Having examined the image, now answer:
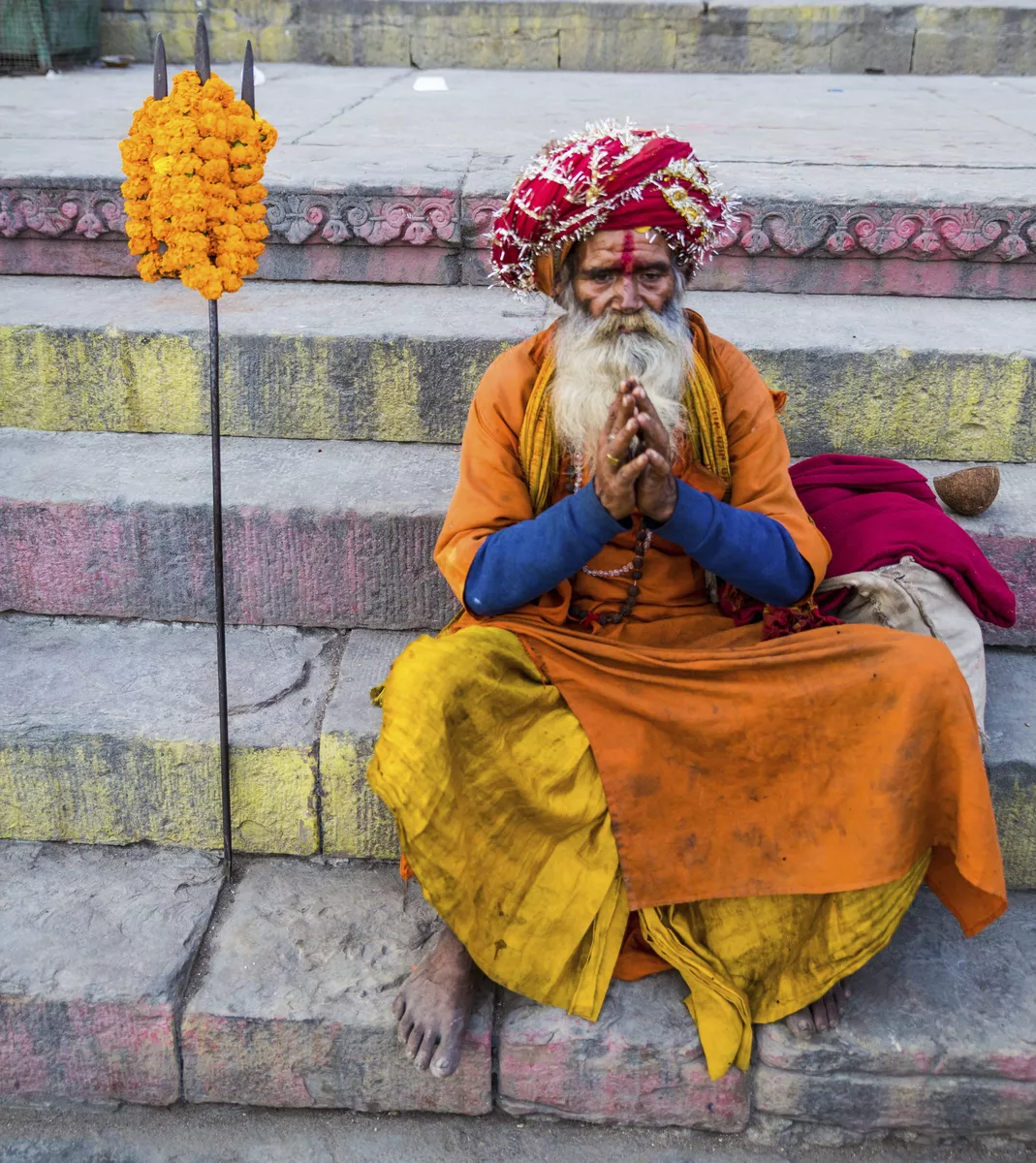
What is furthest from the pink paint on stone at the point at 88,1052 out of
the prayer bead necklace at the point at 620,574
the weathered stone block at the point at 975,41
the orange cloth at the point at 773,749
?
the weathered stone block at the point at 975,41

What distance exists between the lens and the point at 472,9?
23.1ft

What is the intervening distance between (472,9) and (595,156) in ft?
18.6

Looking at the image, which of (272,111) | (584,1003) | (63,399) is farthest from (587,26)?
(584,1003)

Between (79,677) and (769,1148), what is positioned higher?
(79,677)

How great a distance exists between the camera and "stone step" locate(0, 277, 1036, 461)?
3.05 m

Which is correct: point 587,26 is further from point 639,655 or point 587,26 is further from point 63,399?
point 639,655

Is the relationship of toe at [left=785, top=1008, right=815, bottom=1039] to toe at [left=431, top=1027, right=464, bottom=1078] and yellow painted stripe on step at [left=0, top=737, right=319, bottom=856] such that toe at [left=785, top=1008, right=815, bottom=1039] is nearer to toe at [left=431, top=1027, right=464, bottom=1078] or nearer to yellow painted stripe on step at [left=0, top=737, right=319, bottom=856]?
toe at [left=431, top=1027, right=464, bottom=1078]

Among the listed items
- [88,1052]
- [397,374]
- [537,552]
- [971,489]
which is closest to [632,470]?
[537,552]

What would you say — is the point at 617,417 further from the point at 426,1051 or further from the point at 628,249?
the point at 426,1051

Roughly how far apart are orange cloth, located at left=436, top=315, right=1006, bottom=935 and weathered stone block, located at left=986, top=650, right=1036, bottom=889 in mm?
322

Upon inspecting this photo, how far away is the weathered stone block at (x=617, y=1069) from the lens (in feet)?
6.90

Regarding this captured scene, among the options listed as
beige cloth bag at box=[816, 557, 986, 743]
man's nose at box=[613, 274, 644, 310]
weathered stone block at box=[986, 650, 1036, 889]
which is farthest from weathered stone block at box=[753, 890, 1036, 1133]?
man's nose at box=[613, 274, 644, 310]

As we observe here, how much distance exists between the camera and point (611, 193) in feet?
7.03

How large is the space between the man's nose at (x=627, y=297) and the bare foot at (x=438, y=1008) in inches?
51.1
